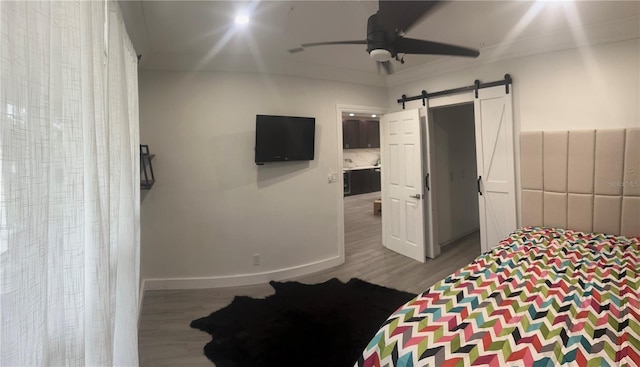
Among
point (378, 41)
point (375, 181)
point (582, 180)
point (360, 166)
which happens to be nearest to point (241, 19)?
point (378, 41)

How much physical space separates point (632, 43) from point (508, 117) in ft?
3.38

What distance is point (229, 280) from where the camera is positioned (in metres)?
3.17

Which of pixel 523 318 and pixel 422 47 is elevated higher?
pixel 422 47

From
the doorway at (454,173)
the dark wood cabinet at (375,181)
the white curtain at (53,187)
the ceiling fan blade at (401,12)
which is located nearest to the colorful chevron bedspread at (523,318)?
the white curtain at (53,187)

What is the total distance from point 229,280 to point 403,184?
2.59 m

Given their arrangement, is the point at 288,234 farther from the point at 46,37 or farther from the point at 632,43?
the point at 632,43

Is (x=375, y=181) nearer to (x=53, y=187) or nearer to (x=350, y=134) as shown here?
(x=350, y=134)

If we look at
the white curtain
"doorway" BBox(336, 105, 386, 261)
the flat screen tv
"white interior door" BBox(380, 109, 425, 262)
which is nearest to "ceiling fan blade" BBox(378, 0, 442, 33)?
the white curtain

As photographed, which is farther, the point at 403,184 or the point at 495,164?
the point at 403,184

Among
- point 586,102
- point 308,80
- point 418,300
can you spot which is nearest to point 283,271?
point 418,300

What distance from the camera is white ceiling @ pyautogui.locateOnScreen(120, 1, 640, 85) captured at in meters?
2.12

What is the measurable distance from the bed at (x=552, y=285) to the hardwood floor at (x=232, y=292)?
1.20 m

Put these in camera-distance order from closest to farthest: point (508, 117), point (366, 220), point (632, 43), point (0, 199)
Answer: point (0, 199), point (632, 43), point (508, 117), point (366, 220)

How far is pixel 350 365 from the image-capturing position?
1878 millimetres
